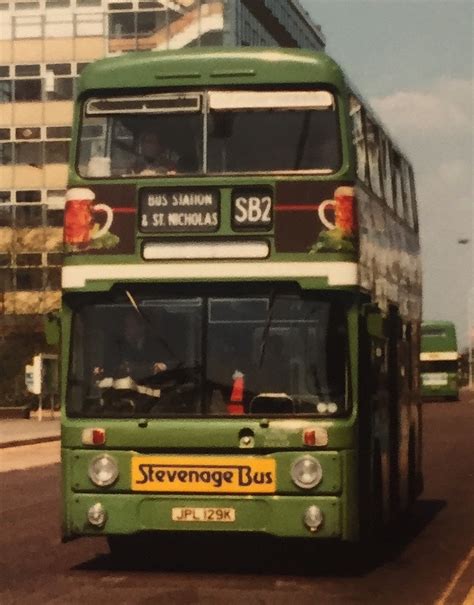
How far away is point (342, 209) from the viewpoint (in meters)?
13.5

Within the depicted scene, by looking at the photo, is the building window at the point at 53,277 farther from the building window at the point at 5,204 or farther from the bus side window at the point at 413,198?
the bus side window at the point at 413,198

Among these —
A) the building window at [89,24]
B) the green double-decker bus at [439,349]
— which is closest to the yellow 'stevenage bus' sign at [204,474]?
the green double-decker bus at [439,349]

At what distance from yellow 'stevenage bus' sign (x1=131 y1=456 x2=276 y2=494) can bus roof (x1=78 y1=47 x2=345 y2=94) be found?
284 cm

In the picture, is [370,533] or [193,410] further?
[370,533]

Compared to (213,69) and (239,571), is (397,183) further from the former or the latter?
(239,571)

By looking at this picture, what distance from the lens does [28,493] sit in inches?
953

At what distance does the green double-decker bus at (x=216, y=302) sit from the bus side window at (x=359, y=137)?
0.12m

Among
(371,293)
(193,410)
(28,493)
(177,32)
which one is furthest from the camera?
(177,32)

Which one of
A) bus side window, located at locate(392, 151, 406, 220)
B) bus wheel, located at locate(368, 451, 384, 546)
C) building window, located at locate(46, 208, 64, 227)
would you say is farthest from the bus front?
building window, located at locate(46, 208, 64, 227)

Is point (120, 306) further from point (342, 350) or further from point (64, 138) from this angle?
point (64, 138)

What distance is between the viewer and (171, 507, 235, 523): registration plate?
1323cm

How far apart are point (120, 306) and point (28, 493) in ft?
36.4

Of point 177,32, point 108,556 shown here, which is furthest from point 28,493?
point 177,32

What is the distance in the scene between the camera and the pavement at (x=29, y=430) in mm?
39250
